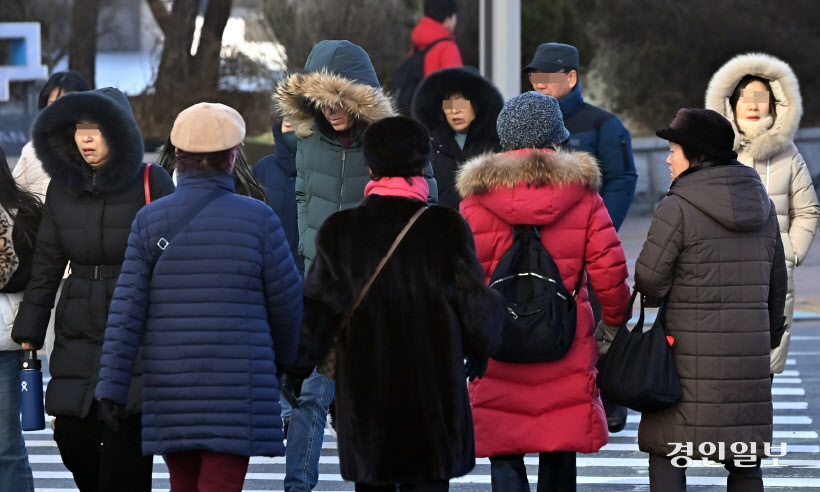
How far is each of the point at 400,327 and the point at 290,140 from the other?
2.66 m

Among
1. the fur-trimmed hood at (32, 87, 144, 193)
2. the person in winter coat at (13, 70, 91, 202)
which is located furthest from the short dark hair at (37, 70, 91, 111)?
the fur-trimmed hood at (32, 87, 144, 193)

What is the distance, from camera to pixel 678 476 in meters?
5.47

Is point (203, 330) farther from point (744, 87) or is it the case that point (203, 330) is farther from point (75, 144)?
point (744, 87)

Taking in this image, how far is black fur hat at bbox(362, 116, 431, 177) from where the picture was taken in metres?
4.85

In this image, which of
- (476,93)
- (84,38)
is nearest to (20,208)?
(476,93)

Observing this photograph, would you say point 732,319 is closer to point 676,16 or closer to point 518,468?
point 518,468

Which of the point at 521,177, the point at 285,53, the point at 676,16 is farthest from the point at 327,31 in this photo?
the point at 521,177

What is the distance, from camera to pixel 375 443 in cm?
480

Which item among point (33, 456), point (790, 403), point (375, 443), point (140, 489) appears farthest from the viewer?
point (790, 403)

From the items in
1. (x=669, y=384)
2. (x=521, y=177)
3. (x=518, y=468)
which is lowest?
(x=518, y=468)

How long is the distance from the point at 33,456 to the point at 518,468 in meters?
3.27

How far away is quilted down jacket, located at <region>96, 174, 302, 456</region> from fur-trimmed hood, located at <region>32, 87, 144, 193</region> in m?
0.64

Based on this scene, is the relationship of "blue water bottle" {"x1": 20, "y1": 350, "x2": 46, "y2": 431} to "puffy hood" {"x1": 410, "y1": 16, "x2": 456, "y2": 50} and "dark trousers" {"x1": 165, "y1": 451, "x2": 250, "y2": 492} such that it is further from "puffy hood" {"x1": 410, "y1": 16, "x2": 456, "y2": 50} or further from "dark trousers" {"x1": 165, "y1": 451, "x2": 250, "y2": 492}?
"puffy hood" {"x1": 410, "y1": 16, "x2": 456, "y2": 50}

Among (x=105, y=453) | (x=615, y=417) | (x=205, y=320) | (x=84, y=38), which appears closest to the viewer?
(x=205, y=320)
